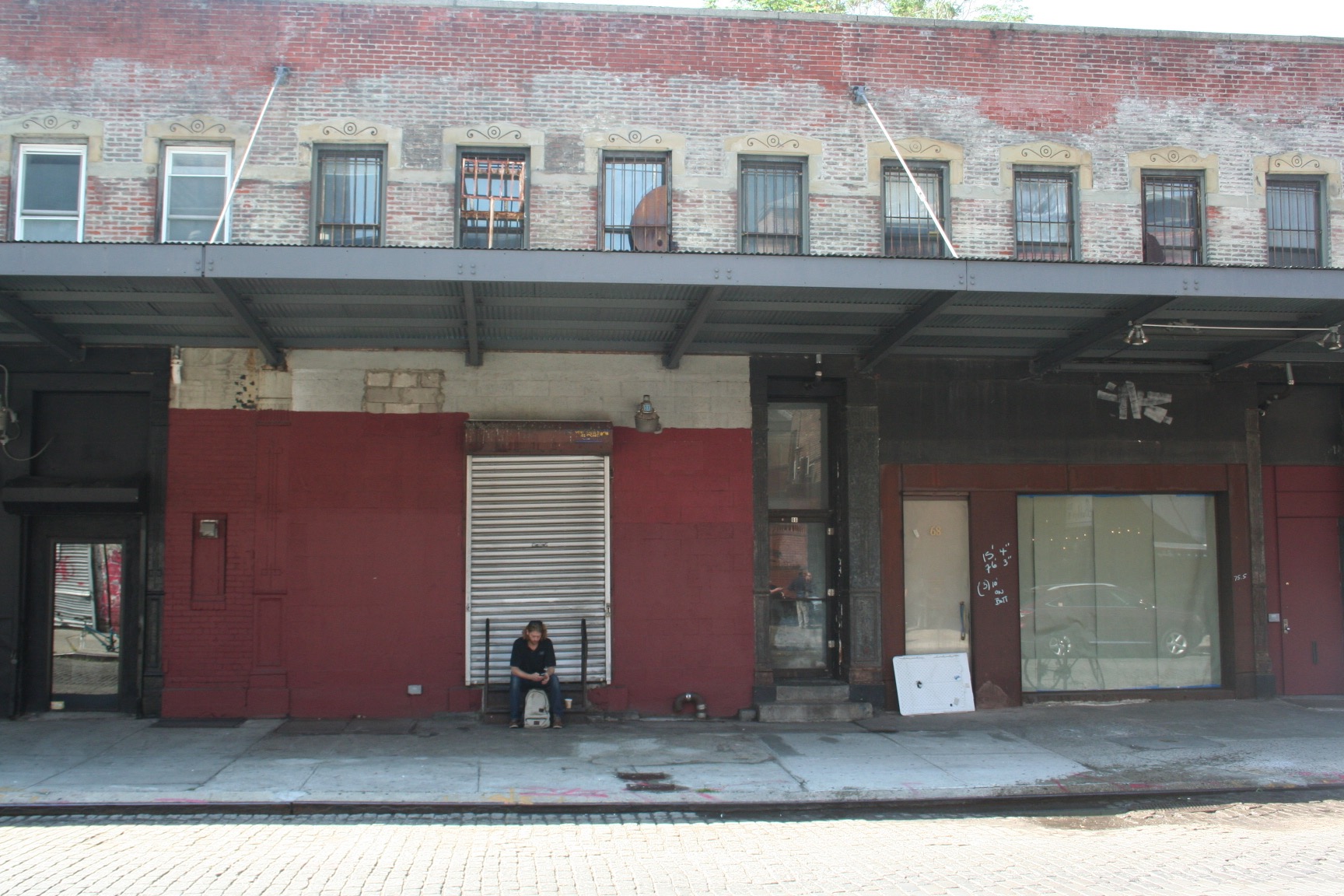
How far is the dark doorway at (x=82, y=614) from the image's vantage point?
1066 cm

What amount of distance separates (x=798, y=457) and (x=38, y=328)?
799 centimetres

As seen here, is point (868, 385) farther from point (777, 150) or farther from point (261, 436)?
point (261, 436)

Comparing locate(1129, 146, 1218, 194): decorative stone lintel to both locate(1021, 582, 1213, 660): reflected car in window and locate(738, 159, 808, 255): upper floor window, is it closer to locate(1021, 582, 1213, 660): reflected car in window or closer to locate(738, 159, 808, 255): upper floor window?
locate(738, 159, 808, 255): upper floor window

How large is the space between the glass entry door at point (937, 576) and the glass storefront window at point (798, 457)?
110 cm

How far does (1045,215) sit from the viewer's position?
12.0m

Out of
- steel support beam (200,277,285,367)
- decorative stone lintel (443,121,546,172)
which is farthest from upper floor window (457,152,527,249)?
steel support beam (200,277,285,367)

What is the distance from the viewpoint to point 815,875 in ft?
20.0

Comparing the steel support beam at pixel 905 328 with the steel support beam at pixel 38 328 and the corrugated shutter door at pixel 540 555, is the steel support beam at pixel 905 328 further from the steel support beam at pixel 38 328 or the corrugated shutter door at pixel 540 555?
the steel support beam at pixel 38 328

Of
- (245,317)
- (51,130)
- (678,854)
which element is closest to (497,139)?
(245,317)

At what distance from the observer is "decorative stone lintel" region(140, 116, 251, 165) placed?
11.0 m

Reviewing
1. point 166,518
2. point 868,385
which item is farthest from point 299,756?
point 868,385

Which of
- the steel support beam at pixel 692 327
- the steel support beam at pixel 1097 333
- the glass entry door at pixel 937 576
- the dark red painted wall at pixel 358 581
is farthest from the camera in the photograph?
the glass entry door at pixel 937 576

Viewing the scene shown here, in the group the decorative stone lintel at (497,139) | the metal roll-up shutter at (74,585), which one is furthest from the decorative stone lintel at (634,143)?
the metal roll-up shutter at (74,585)

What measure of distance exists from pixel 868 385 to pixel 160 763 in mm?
8031
